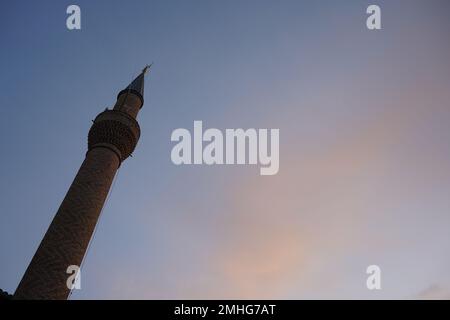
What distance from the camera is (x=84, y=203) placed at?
43.5 feet

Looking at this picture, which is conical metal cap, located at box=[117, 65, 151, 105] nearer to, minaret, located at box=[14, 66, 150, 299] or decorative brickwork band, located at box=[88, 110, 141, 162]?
minaret, located at box=[14, 66, 150, 299]

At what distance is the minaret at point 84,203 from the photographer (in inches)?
445

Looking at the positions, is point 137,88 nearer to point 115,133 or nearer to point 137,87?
point 137,87

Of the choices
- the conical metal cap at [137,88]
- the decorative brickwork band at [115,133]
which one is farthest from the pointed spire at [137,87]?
the decorative brickwork band at [115,133]

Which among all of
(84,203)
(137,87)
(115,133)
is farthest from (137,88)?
(84,203)

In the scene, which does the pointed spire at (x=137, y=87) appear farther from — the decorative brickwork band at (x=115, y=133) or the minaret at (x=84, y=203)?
the decorative brickwork band at (x=115, y=133)

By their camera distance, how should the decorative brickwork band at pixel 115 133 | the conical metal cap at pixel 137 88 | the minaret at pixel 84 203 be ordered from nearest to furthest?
the minaret at pixel 84 203, the decorative brickwork band at pixel 115 133, the conical metal cap at pixel 137 88
